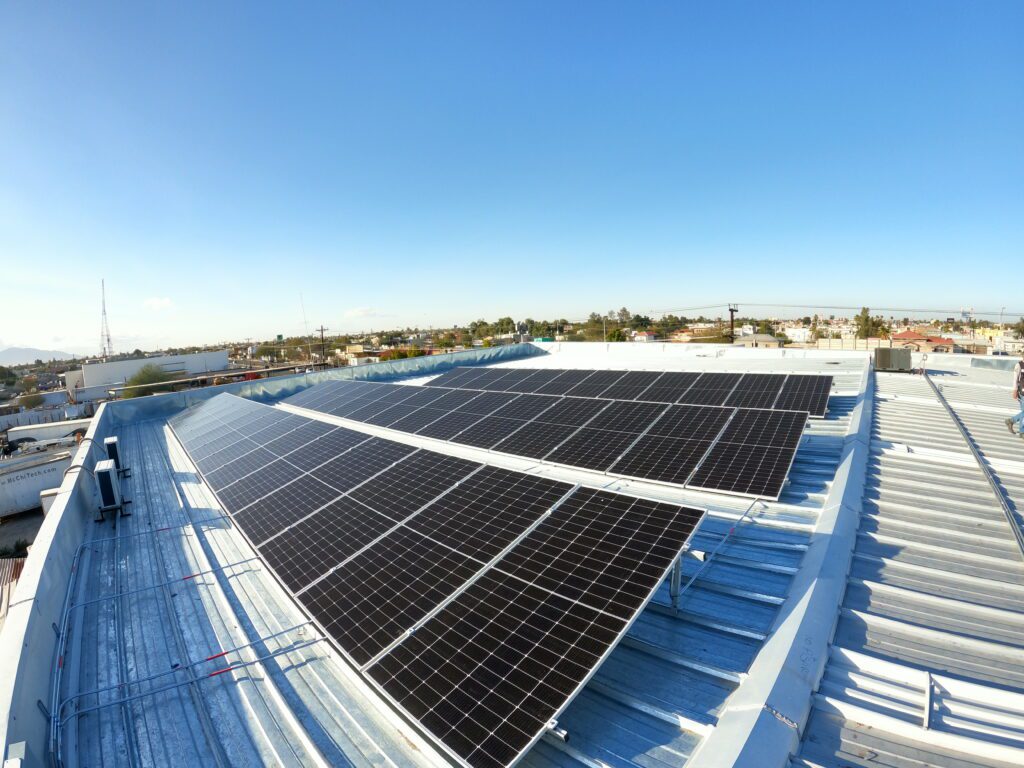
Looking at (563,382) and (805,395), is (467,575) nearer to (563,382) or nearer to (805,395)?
(805,395)

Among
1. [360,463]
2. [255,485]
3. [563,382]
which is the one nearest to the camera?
[360,463]

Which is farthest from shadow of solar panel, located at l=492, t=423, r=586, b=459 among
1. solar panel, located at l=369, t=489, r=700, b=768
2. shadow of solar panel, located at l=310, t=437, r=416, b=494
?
solar panel, located at l=369, t=489, r=700, b=768

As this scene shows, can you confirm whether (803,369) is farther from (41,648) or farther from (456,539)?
(41,648)

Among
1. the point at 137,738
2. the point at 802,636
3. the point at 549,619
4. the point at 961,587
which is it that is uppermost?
the point at 549,619

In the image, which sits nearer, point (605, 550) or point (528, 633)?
point (528, 633)

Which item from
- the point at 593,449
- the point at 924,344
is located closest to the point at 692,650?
the point at 593,449

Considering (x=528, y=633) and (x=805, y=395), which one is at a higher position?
(x=805, y=395)

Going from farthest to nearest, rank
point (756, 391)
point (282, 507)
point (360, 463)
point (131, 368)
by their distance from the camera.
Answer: point (131, 368)
point (756, 391)
point (360, 463)
point (282, 507)

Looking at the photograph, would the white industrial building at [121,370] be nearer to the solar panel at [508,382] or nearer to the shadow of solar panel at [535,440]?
the solar panel at [508,382]

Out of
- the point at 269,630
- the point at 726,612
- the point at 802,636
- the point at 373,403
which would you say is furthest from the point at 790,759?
the point at 373,403
